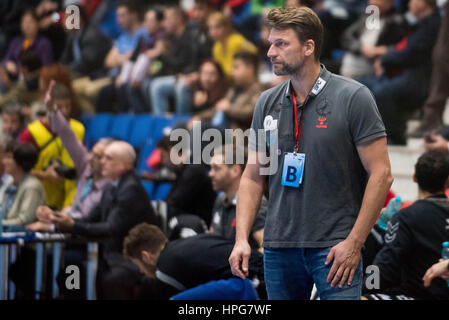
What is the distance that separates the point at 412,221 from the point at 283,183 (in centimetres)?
A: 160

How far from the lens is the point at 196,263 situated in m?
4.39

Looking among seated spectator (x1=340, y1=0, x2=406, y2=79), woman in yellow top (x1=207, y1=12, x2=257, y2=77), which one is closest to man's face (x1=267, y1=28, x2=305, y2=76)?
seated spectator (x1=340, y1=0, x2=406, y2=79)

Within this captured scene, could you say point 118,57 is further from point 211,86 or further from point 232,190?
point 232,190

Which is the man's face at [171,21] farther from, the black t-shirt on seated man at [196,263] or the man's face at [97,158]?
the black t-shirt on seated man at [196,263]

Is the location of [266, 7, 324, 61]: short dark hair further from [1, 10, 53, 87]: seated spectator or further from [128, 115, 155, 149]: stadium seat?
[1, 10, 53, 87]: seated spectator

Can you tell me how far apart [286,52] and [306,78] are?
5.2 inches

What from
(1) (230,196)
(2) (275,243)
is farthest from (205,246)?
(2) (275,243)

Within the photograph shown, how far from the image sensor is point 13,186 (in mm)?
6496

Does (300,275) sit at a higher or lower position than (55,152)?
lower

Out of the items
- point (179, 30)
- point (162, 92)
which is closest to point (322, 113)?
point (162, 92)

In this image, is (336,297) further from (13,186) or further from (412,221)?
(13,186)

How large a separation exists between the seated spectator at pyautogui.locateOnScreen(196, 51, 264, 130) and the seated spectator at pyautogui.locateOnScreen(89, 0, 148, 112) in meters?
3.02

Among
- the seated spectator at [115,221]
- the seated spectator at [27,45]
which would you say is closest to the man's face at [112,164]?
the seated spectator at [115,221]
